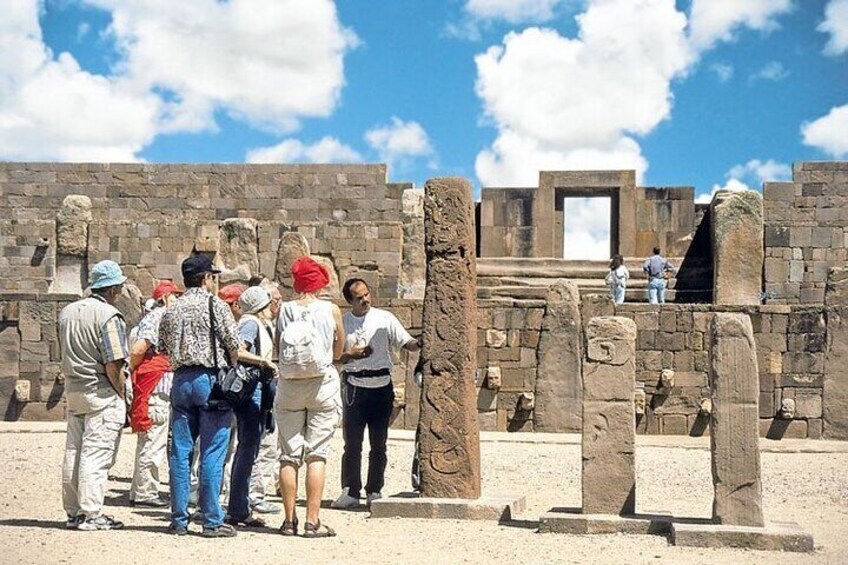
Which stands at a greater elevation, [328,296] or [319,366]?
[328,296]

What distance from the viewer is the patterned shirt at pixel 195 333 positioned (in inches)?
280

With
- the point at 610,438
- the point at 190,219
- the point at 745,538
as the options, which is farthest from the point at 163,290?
the point at 190,219

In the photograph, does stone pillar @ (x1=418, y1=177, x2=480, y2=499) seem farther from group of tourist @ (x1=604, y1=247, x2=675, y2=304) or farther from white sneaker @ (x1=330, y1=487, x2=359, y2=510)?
group of tourist @ (x1=604, y1=247, x2=675, y2=304)

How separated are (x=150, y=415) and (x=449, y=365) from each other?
7.26 feet

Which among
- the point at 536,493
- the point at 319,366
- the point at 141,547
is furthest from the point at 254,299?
the point at 536,493

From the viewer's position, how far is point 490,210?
22.4 meters

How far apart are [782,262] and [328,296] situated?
831 cm

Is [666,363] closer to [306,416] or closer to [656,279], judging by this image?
[656,279]

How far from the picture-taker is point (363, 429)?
8.52 m

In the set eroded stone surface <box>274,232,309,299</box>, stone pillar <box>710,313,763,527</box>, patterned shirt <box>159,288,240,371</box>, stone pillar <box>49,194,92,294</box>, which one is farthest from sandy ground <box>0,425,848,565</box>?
stone pillar <box>49,194,92,294</box>

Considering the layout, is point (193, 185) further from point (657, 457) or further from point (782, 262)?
point (657, 457)

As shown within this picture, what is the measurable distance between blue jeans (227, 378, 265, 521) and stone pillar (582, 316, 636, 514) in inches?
84.5

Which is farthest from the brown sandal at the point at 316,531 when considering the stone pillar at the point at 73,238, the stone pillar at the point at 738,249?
the stone pillar at the point at 73,238

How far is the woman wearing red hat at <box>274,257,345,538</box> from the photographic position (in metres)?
7.13
